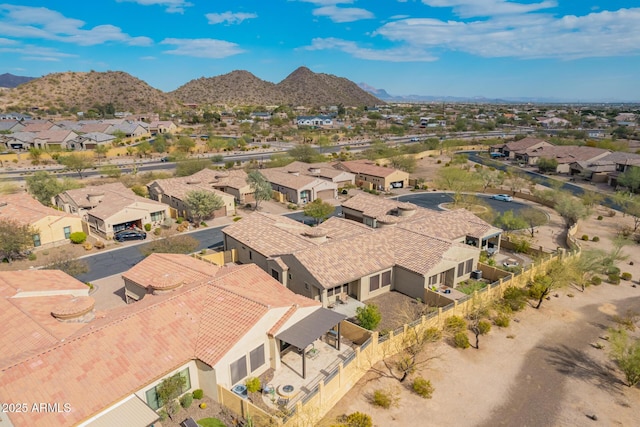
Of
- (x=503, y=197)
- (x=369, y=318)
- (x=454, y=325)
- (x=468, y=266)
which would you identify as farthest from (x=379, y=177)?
(x=369, y=318)

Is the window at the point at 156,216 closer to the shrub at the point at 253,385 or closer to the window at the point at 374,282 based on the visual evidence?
the window at the point at 374,282

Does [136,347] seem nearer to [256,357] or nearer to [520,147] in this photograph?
[256,357]

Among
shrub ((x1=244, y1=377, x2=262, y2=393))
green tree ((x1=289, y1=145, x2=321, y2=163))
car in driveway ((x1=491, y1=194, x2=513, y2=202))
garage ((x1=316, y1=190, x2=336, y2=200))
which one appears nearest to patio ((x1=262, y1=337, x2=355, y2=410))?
shrub ((x1=244, y1=377, x2=262, y2=393))

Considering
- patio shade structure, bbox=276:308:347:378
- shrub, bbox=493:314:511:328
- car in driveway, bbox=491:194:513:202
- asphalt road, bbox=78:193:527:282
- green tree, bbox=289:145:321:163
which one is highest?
green tree, bbox=289:145:321:163

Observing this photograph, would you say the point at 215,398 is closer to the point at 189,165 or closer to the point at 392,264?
the point at 392,264

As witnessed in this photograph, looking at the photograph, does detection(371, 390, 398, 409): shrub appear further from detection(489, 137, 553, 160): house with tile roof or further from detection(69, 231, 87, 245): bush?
detection(489, 137, 553, 160): house with tile roof
